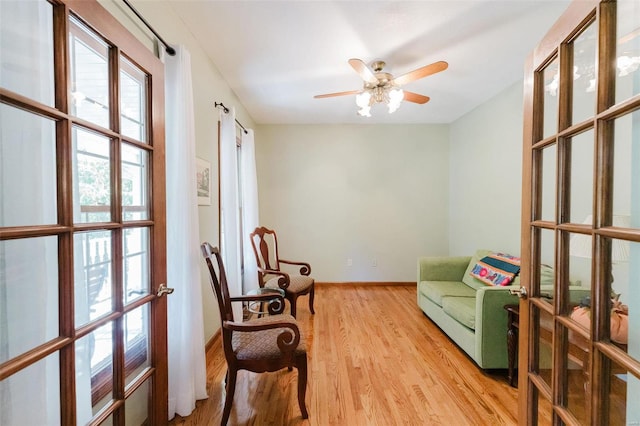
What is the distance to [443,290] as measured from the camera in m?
2.89

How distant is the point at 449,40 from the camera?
2.11 meters

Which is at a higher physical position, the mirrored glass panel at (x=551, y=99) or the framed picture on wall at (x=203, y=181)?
the mirrored glass panel at (x=551, y=99)

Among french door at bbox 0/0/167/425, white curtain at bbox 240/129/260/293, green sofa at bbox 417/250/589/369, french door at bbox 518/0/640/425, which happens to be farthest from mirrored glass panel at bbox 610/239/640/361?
white curtain at bbox 240/129/260/293

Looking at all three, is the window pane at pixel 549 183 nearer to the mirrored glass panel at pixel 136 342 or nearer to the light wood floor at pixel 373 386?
the light wood floor at pixel 373 386

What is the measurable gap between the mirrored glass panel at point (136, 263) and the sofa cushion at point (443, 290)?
2696mm

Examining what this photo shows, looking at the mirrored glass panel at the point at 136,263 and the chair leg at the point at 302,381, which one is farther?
the chair leg at the point at 302,381

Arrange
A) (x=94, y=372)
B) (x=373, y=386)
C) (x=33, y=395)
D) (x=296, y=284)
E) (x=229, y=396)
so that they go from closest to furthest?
(x=33, y=395)
(x=94, y=372)
(x=229, y=396)
(x=373, y=386)
(x=296, y=284)

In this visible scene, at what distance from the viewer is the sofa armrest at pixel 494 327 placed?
2086 millimetres

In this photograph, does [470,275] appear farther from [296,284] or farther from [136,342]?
[136,342]

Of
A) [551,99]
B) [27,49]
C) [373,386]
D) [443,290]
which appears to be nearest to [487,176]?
[443,290]

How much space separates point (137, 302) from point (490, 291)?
240 centimetres

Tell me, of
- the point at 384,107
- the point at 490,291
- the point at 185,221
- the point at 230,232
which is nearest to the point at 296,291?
the point at 230,232

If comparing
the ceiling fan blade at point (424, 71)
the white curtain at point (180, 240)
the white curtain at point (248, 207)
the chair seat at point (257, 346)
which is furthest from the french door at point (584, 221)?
the white curtain at point (248, 207)

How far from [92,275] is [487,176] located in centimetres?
398
